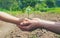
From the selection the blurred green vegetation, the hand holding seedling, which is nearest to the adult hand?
the hand holding seedling

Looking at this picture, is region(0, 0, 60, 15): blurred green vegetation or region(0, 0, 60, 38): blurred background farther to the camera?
region(0, 0, 60, 15): blurred green vegetation

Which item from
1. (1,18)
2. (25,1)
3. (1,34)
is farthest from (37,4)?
(1,18)

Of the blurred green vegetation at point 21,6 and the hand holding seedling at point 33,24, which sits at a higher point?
the hand holding seedling at point 33,24

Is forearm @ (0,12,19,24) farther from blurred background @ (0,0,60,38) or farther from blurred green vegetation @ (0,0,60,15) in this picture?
blurred green vegetation @ (0,0,60,15)

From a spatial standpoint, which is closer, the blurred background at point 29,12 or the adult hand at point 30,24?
the adult hand at point 30,24

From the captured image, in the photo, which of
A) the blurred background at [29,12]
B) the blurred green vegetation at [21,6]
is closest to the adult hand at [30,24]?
the blurred background at [29,12]

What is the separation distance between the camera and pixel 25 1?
6.36m

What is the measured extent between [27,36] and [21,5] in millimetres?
2749

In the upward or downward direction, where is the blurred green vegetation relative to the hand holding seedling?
downward

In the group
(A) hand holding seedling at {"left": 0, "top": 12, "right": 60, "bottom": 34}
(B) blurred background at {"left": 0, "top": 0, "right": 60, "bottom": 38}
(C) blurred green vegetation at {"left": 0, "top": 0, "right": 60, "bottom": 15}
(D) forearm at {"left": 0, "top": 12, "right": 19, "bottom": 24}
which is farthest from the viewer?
(C) blurred green vegetation at {"left": 0, "top": 0, "right": 60, "bottom": 15}

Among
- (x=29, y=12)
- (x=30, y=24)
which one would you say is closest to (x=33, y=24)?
(x=30, y=24)

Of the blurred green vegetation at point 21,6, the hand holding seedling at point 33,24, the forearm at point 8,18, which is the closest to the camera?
the hand holding seedling at point 33,24

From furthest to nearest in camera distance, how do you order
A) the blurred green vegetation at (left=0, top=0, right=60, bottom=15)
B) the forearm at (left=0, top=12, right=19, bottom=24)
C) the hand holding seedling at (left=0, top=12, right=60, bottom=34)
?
the blurred green vegetation at (left=0, top=0, right=60, bottom=15) < the forearm at (left=0, top=12, right=19, bottom=24) < the hand holding seedling at (left=0, top=12, right=60, bottom=34)

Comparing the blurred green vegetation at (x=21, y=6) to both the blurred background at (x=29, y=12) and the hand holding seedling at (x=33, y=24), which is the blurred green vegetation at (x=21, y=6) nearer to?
the blurred background at (x=29, y=12)
